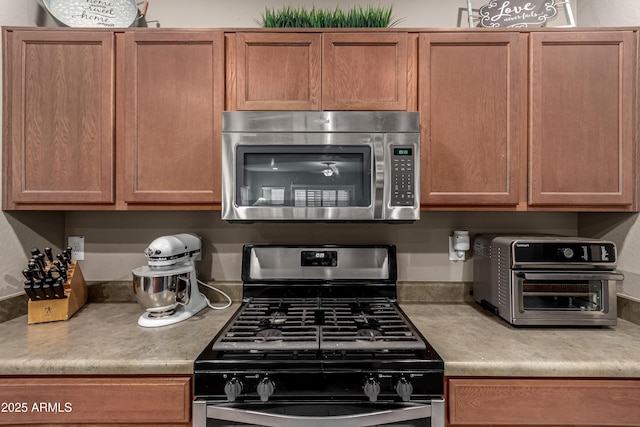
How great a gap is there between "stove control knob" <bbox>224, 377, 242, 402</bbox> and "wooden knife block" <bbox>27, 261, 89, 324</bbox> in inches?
37.3

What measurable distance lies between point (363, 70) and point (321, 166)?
1.60 ft

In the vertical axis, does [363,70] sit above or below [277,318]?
above

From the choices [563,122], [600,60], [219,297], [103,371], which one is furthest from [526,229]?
[103,371]

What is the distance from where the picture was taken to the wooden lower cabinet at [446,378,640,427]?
1.09 m

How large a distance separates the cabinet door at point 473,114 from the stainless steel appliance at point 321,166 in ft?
0.57

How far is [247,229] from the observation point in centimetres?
183

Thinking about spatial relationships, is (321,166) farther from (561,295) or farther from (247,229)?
(561,295)

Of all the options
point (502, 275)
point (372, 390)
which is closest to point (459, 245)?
point (502, 275)

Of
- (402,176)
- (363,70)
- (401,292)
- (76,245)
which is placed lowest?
(401,292)

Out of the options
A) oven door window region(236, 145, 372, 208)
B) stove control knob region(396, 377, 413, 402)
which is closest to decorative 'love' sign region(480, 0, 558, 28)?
oven door window region(236, 145, 372, 208)

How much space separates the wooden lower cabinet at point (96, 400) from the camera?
1.08 meters

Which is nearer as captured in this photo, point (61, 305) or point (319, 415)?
point (319, 415)

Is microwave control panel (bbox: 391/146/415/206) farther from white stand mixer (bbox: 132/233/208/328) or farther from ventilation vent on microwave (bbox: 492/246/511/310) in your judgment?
white stand mixer (bbox: 132/233/208/328)

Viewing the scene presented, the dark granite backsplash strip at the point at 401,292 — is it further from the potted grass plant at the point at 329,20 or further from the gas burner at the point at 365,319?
the potted grass plant at the point at 329,20
